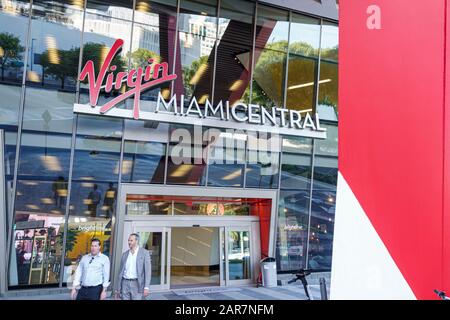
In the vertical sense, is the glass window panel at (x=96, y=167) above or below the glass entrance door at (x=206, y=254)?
above

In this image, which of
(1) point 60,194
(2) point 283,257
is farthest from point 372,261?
(2) point 283,257

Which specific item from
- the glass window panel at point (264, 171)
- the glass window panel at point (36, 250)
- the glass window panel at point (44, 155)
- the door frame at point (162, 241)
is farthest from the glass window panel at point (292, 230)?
the glass window panel at point (44, 155)

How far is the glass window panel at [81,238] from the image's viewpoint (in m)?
10.5

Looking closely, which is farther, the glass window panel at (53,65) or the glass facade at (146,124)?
the glass window panel at (53,65)

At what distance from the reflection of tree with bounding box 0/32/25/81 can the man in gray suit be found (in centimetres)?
622

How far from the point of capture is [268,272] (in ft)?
40.9

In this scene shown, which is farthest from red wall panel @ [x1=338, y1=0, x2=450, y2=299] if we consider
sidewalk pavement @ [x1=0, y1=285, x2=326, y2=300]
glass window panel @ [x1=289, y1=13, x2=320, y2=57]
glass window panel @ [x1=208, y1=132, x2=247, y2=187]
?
glass window panel @ [x1=289, y1=13, x2=320, y2=57]

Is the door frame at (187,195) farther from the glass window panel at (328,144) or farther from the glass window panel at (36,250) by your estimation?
the glass window panel at (328,144)

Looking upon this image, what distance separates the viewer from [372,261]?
181 centimetres

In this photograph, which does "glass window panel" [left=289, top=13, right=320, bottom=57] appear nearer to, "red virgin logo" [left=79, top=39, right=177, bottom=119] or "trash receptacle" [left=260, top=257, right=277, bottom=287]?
"red virgin logo" [left=79, top=39, right=177, bottom=119]

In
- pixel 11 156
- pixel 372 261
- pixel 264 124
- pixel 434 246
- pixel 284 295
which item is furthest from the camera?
pixel 264 124

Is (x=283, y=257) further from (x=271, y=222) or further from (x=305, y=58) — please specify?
(x=305, y=58)

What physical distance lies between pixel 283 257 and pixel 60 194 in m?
7.05

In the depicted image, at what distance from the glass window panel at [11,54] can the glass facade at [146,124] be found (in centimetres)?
2
